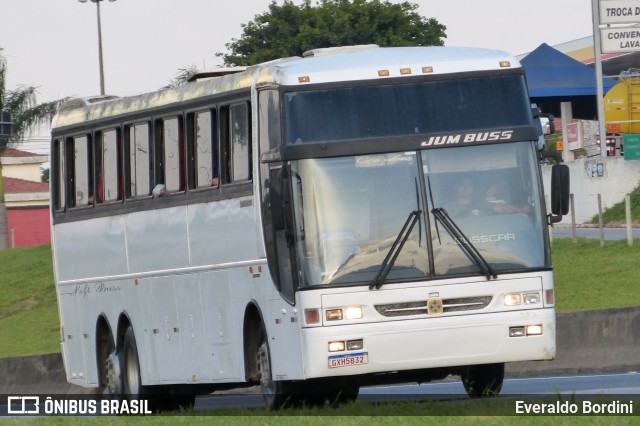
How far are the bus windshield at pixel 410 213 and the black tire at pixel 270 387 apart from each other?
1304 millimetres

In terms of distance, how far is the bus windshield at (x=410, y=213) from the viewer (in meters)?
13.8

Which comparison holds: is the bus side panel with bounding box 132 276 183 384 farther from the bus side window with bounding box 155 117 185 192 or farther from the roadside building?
the roadside building

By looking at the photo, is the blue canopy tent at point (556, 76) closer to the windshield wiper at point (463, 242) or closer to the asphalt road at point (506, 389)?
the asphalt road at point (506, 389)

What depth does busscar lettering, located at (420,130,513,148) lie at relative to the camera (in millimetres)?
14117

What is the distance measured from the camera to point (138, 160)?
59.3 feet

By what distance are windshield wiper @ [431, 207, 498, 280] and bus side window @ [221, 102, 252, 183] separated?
2162 mm

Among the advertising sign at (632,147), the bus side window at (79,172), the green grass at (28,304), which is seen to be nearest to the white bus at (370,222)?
the bus side window at (79,172)

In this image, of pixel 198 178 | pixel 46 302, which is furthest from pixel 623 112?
pixel 198 178

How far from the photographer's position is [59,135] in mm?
20703

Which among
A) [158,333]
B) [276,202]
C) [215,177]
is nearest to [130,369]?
[158,333]

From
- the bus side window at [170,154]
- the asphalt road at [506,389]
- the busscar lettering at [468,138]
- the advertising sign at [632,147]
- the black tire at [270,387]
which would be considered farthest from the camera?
the advertising sign at [632,147]

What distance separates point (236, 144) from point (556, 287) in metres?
12.6

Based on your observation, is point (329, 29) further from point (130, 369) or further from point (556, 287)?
point (130, 369)

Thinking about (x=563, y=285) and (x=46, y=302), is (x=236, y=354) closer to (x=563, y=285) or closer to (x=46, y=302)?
(x=563, y=285)
